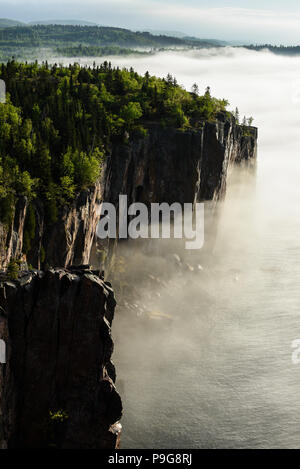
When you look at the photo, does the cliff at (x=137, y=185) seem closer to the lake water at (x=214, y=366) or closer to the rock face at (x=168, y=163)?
the rock face at (x=168, y=163)

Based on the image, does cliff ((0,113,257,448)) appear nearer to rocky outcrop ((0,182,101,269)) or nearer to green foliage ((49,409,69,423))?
green foliage ((49,409,69,423))

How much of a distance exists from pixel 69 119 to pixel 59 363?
64.1 meters

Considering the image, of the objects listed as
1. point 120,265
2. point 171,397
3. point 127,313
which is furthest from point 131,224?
point 171,397

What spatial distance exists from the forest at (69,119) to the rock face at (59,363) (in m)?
14.4

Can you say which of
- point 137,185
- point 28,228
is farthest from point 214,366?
point 137,185

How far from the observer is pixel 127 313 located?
118375 mm

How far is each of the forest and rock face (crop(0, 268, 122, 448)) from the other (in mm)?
14365

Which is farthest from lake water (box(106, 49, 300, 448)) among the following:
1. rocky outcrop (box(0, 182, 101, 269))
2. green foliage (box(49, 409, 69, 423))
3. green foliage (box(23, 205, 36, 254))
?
green foliage (box(23, 205, 36, 254))

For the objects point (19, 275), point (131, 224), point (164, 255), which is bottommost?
point (164, 255)

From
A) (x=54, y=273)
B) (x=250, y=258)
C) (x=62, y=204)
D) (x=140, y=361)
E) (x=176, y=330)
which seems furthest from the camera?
(x=250, y=258)

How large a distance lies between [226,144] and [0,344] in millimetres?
112042

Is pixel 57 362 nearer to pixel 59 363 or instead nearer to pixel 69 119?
pixel 59 363

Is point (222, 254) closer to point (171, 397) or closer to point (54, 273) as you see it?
point (171, 397)

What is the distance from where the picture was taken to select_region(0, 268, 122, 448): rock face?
192 ft
